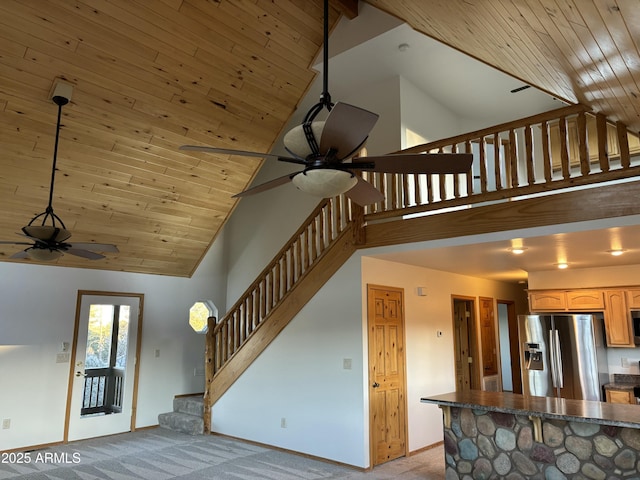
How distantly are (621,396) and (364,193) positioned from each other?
463 centimetres

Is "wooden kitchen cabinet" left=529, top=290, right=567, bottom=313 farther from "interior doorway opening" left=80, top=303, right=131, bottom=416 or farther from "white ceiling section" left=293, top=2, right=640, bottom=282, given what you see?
"interior doorway opening" left=80, top=303, right=131, bottom=416

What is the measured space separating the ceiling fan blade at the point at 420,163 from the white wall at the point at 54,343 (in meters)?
5.49

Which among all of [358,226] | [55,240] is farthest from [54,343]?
[358,226]

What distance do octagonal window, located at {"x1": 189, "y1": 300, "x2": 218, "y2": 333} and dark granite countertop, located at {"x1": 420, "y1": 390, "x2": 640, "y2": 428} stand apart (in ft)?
15.5

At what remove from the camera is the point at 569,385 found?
5.82 m

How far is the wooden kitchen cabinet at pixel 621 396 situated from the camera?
553 centimetres

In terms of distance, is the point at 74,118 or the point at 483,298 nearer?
the point at 74,118

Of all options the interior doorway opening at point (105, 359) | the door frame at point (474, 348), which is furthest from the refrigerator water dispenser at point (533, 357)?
the interior doorway opening at point (105, 359)

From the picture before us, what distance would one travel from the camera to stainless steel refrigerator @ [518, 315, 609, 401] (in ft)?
18.9

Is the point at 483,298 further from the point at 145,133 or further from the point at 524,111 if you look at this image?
the point at 145,133

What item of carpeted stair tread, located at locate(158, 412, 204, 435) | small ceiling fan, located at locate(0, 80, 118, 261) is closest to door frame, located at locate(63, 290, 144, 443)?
carpeted stair tread, located at locate(158, 412, 204, 435)

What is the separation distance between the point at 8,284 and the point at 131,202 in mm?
1875

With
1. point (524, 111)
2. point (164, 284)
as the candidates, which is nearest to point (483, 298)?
point (524, 111)

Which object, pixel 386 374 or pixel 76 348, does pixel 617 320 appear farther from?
pixel 76 348
